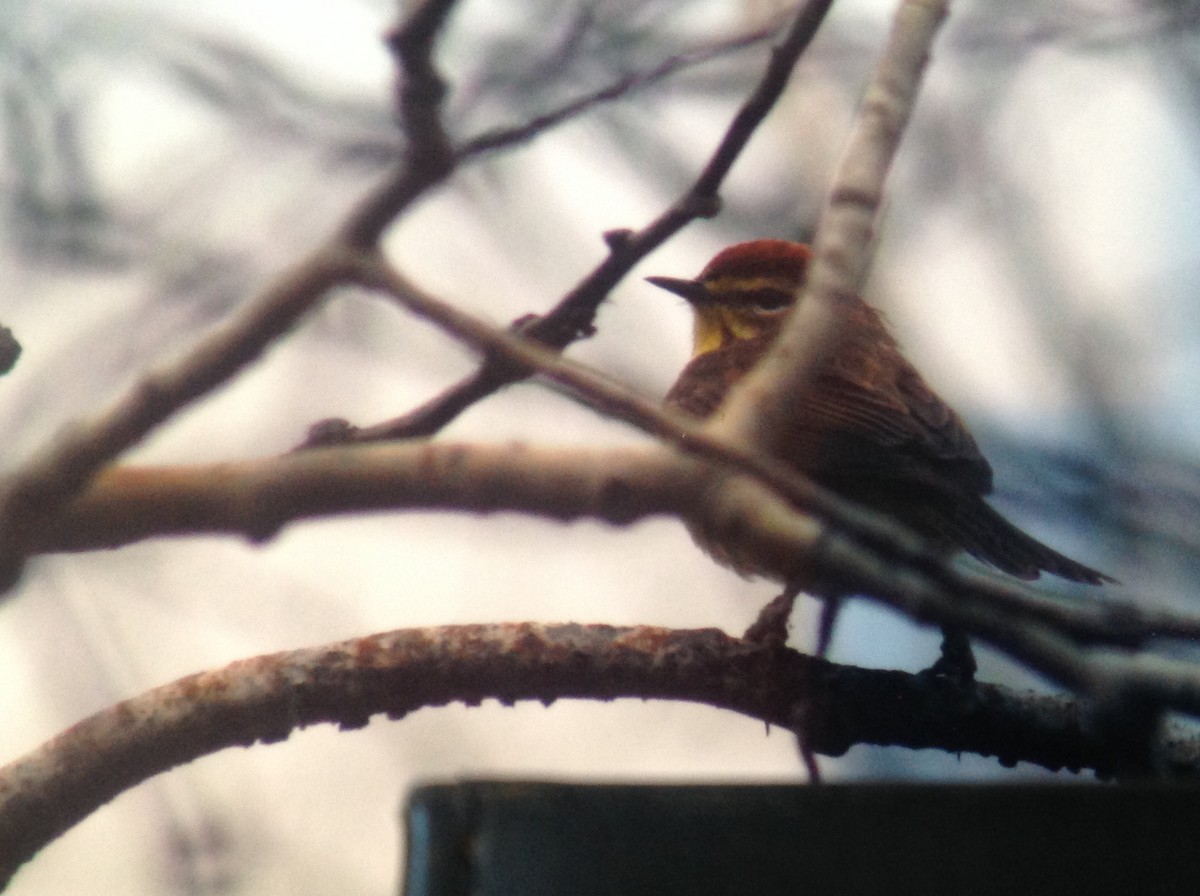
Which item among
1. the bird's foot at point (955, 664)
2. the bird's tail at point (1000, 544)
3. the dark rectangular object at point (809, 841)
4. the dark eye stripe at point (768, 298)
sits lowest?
the dark rectangular object at point (809, 841)

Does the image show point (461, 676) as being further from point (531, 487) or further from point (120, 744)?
point (531, 487)

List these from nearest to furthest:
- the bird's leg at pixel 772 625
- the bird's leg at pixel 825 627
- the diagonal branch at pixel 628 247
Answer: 1. the diagonal branch at pixel 628 247
2. the bird's leg at pixel 825 627
3. the bird's leg at pixel 772 625

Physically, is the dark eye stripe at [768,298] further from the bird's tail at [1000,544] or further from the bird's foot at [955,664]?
the bird's foot at [955,664]

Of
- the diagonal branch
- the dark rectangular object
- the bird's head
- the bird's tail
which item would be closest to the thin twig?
the diagonal branch

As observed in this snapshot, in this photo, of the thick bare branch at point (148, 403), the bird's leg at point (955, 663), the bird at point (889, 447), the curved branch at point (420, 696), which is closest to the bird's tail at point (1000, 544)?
the bird at point (889, 447)

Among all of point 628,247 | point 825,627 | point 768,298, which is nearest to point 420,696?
point 825,627

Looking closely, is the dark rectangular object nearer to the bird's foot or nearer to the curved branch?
the curved branch

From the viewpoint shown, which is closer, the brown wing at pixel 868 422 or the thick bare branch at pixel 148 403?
the thick bare branch at pixel 148 403
